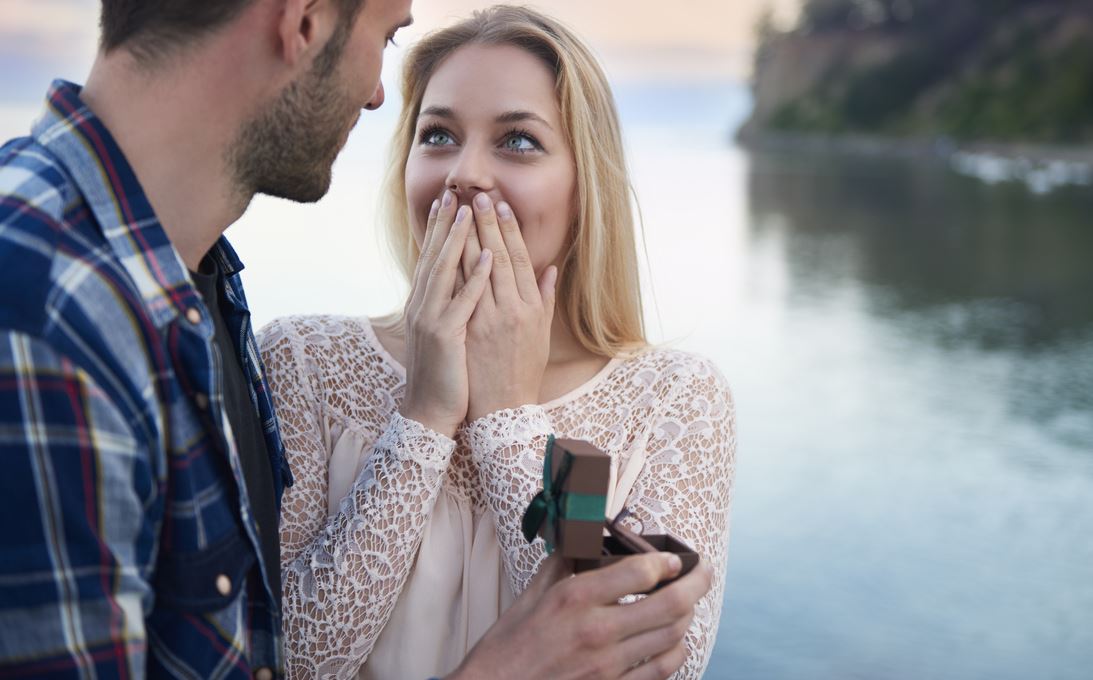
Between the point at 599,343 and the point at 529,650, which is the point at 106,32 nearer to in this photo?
the point at 529,650

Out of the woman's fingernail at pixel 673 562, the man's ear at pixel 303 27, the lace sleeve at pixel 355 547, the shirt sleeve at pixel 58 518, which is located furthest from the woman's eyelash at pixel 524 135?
the shirt sleeve at pixel 58 518

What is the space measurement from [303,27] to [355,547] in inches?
31.2

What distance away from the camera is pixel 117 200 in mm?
1215

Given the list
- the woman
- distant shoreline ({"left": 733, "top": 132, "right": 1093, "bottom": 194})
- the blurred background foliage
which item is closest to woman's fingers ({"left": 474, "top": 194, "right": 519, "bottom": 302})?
the woman

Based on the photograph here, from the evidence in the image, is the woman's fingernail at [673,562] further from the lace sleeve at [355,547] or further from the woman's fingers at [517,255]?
the woman's fingers at [517,255]

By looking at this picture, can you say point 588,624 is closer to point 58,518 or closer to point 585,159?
point 58,518

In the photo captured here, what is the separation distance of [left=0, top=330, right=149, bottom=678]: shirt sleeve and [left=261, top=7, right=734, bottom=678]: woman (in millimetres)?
634

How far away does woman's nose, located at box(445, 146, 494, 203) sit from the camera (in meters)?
1.95

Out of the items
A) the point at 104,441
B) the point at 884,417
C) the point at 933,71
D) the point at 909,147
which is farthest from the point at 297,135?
the point at 933,71

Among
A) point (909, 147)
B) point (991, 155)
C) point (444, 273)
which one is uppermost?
point (909, 147)

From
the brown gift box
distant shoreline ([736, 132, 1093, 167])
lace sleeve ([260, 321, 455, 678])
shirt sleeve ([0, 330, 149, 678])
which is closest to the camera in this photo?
shirt sleeve ([0, 330, 149, 678])

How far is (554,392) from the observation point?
2.07 m

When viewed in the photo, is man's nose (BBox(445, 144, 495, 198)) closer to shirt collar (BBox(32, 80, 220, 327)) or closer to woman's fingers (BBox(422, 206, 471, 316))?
woman's fingers (BBox(422, 206, 471, 316))

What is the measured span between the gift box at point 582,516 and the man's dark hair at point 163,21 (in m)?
0.62
